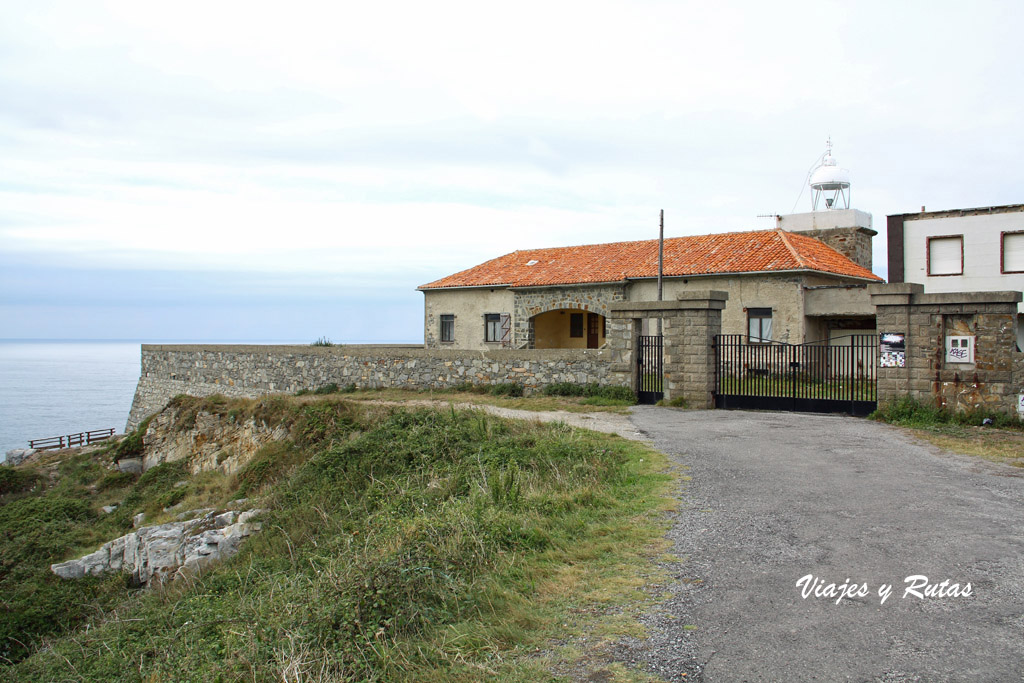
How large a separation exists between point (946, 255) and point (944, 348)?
15.4m

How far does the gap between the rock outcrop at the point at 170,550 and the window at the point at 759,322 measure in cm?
1702

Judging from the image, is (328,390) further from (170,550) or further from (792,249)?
(792,249)

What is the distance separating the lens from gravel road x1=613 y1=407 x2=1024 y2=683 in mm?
3934

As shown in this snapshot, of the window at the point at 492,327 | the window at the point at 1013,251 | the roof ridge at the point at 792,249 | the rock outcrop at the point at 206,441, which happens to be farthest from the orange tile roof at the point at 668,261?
the rock outcrop at the point at 206,441

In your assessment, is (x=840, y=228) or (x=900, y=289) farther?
(x=840, y=228)

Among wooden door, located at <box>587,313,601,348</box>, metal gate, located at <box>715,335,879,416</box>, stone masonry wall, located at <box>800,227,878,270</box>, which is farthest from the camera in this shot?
wooden door, located at <box>587,313,601,348</box>

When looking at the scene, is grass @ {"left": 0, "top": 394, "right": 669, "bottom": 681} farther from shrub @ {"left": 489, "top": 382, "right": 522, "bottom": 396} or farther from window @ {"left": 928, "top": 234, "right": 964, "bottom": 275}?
window @ {"left": 928, "top": 234, "right": 964, "bottom": 275}

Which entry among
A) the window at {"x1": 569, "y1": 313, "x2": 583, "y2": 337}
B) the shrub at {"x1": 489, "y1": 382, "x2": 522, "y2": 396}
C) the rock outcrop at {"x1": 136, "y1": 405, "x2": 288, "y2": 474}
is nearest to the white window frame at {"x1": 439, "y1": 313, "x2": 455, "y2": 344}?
the window at {"x1": 569, "y1": 313, "x2": 583, "y2": 337}

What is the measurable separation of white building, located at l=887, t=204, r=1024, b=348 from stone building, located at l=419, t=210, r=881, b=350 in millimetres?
1317

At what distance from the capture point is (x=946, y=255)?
2556 centimetres

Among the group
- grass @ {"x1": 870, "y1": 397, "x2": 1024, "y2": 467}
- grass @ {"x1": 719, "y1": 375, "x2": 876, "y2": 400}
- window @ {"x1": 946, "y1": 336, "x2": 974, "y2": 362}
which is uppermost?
window @ {"x1": 946, "y1": 336, "x2": 974, "y2": 362}

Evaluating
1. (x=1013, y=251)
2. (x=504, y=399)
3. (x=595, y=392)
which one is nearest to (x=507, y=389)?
(x=504, y=399)

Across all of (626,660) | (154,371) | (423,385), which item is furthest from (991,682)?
(154,371)

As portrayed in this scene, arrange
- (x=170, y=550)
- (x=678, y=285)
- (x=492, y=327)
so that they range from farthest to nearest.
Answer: (x=492, y=327) → (x=678, y=285) → (x=170, y=550)
